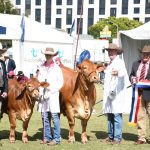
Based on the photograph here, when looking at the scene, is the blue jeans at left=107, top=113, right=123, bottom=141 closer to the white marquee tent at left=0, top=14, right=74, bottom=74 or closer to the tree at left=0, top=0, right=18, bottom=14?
the white marquee tent at left=0, top=14, right=74, bottom=74

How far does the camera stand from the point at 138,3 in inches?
3917

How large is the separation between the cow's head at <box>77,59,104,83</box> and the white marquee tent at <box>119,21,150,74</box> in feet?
15.5

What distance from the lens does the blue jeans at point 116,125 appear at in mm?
8328

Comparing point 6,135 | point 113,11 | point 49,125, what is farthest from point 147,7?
point 49,125

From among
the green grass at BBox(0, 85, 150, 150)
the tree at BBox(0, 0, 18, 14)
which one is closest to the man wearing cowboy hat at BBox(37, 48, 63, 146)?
the green grass at BBox(0, 85, 150, 150)

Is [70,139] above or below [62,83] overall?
below

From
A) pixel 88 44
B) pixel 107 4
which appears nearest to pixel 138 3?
pixel 107 4

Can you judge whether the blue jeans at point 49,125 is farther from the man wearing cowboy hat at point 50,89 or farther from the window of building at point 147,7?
the window of building at point 147,7

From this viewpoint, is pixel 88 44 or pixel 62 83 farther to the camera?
pixel 88 44

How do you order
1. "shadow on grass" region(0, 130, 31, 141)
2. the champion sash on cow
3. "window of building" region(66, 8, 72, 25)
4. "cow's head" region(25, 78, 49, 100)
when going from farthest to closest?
1. "window of building" region(66, 8, 72, 25)
2. "shadow on grass" region(0, 130, 31, 141)
3. the champion sash on cow
4. "cow's head" region(25, 78, 49, 100)

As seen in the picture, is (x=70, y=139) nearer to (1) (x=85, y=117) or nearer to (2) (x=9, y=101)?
(1) (x=85, y=117)

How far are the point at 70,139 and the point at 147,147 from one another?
1.44 meters

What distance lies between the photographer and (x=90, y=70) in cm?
779

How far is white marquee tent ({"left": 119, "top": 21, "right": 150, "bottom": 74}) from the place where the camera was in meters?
12.4
